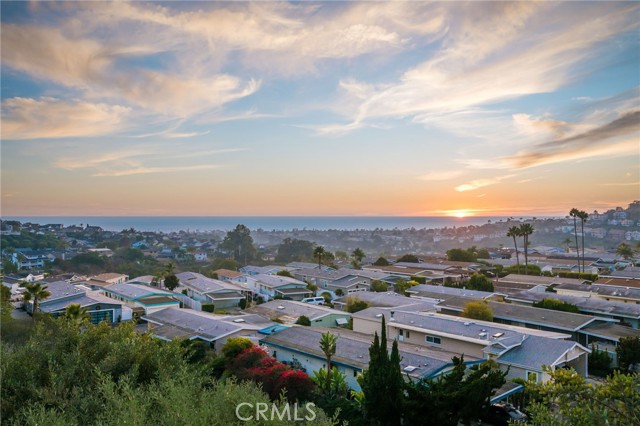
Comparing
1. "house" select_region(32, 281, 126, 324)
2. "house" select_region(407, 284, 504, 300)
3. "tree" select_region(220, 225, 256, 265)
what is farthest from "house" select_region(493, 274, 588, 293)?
"tree" select_region(220, 225, 256, 265)

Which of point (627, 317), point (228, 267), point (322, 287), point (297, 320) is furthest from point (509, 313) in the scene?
point (228, 267)

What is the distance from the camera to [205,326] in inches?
1044

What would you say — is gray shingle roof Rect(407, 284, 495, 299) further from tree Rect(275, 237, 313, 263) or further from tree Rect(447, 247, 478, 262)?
tree Rect(275, 237, 313, 263)

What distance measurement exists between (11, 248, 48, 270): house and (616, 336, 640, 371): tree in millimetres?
83622

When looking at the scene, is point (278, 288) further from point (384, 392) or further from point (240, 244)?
point (240, 244)

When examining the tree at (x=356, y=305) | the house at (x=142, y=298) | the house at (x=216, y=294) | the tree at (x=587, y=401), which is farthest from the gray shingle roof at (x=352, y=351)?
the house at (x=216, y=294)

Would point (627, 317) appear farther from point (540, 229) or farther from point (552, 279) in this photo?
point (540, 229)

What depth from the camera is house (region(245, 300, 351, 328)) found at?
30.5m

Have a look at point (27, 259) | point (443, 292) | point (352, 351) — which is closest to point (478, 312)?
point (443, 292)

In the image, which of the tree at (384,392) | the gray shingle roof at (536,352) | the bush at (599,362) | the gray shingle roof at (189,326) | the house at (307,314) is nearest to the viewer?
the tree at (384,392)

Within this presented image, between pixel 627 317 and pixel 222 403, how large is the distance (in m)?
33.1

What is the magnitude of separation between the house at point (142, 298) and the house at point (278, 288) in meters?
8.67

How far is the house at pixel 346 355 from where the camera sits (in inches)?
699

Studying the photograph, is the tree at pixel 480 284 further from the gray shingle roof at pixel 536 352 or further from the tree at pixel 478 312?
the gray shingle roof at pixel 536 352
